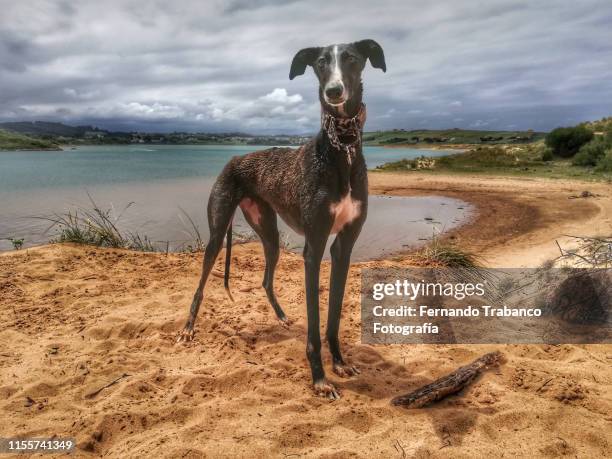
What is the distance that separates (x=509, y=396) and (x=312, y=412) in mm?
1569

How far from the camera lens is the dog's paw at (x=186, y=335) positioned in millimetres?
4645

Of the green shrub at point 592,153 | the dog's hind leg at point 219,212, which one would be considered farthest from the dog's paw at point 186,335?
the green shrub at point 592,153

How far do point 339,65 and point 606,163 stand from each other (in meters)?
19.7

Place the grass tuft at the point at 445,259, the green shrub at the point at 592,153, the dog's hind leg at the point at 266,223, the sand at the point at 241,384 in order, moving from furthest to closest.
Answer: the green shrub at the point at 592,153 < the grass tuft at the point at 445,259 < the dog's hind leg at the point at 266,223 < the sand at the point at 241,384

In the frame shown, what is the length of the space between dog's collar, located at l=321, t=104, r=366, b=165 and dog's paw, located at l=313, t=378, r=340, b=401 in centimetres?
185

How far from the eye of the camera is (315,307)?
356 cm

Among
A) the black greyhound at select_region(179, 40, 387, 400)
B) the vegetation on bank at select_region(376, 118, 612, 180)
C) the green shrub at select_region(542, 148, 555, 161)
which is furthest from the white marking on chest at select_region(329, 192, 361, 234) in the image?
the green shrub at select_region(542, 148, 555, 161)

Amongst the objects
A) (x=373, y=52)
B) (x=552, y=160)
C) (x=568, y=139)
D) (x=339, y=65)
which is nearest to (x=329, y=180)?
(x=339, y=65)

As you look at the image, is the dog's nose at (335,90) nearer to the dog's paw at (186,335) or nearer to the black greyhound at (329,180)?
the black greyhound at (329,180)

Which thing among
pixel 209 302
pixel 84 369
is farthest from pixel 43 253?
pixel 84 369

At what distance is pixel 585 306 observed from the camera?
460cm

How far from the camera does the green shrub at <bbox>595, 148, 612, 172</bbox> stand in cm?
1784

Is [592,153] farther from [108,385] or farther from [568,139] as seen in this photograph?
[108,385]

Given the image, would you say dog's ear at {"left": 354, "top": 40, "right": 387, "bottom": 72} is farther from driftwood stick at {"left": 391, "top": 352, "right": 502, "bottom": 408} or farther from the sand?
the sand
